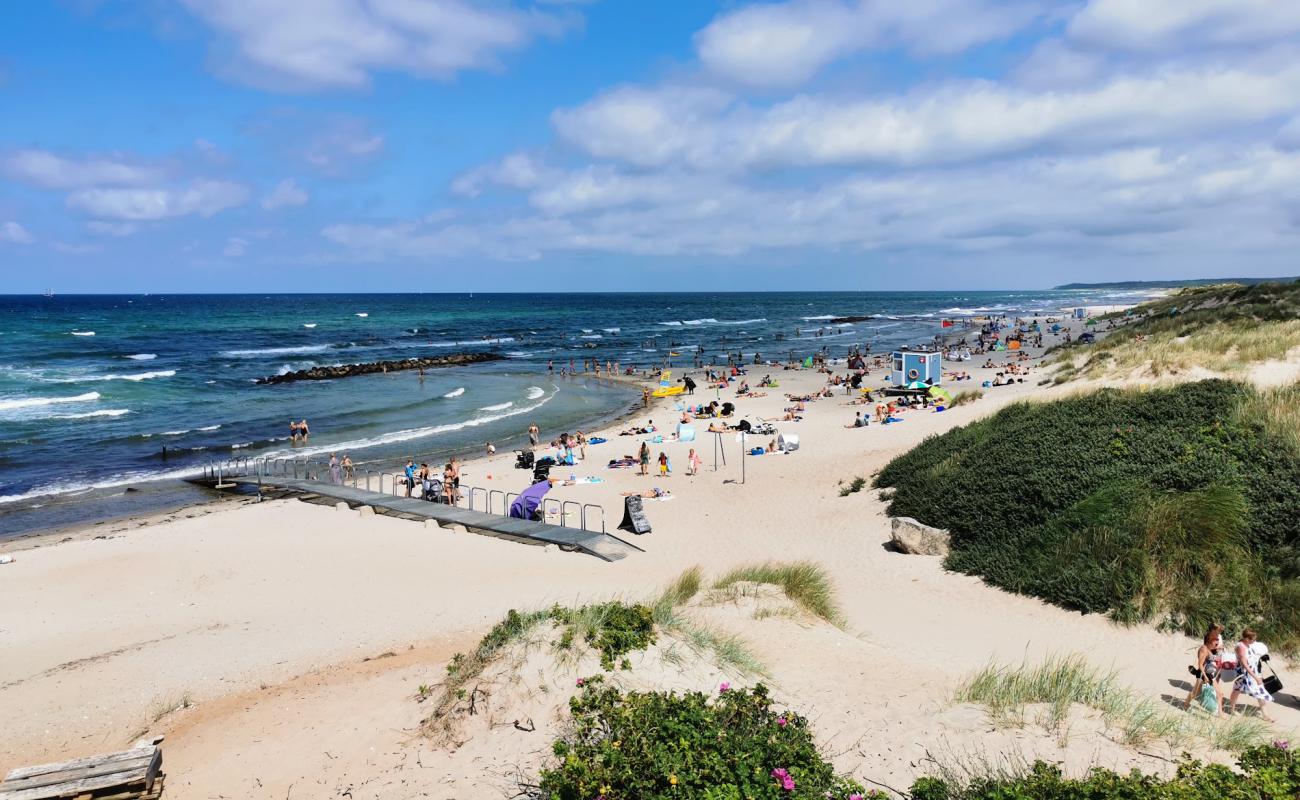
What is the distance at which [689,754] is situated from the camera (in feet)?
18.2

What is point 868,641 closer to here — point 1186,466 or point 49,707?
point 1186,466

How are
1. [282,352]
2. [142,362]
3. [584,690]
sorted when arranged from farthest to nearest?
[282,352] < [142,362] < [584,690]

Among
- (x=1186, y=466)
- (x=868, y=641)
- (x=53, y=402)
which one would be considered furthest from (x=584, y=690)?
(x=53, y=402)

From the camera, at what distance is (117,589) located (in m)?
13.8

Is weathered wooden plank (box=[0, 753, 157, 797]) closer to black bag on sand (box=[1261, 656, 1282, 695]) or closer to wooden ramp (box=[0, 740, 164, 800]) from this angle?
wooden ramp (box=[0, 740, 164, 800])

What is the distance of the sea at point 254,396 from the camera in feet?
80.3


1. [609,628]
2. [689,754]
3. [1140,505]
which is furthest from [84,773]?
[1140,505]

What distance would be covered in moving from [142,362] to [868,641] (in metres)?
59.8

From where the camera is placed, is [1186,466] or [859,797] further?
[1186,466]

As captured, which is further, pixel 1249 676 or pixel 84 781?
pixel 1249 676

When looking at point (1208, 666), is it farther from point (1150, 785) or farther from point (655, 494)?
point (655, 494)

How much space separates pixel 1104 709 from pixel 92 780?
9.13m

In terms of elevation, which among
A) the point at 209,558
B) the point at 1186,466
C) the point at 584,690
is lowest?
the point at 209,558

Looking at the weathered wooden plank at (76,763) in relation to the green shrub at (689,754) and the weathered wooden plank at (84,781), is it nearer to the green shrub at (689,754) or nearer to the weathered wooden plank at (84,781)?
the weathered wooden plank at (84,781)
